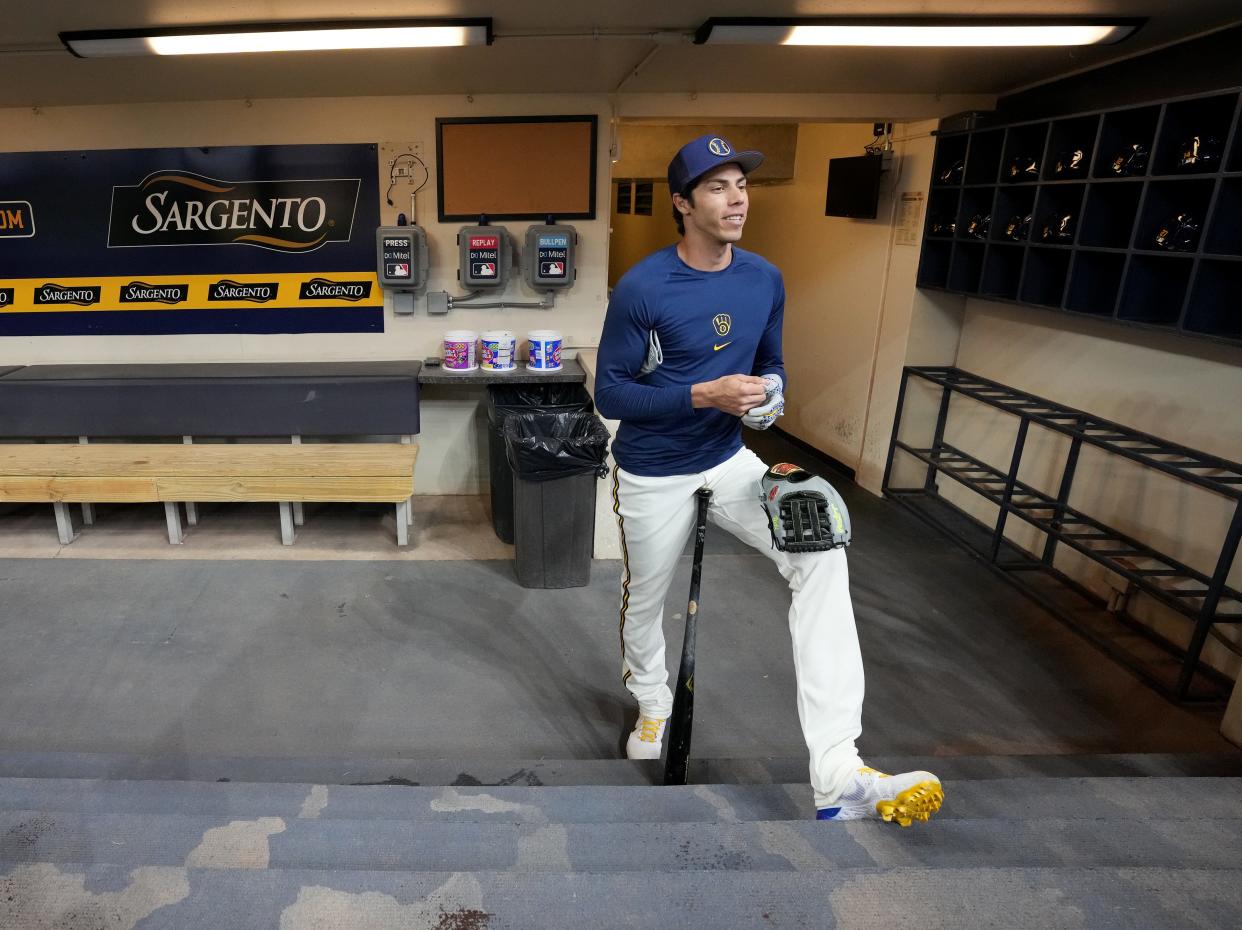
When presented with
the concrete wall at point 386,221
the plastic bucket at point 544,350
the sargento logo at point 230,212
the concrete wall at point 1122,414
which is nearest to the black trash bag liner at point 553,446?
the plastic bucket at point 544,350

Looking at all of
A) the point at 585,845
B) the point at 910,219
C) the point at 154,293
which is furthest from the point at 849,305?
the point at 585,845

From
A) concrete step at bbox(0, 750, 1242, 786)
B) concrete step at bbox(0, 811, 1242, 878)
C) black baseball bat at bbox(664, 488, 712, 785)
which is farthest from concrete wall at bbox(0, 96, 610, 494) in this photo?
concrete step at bbox(0, 811, 1242, 878)

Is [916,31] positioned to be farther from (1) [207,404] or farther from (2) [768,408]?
(1) [207,404]

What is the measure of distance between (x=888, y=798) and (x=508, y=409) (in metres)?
2.92

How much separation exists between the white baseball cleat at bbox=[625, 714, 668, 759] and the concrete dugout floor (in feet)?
0.51

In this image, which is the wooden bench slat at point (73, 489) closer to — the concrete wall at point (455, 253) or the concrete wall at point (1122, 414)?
the concrete wall at point (455, 253)

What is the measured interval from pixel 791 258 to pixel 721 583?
3.31 m

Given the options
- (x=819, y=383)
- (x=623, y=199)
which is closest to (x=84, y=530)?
(x=819, y=383)

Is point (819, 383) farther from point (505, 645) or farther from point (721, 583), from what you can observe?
point (505, 645)

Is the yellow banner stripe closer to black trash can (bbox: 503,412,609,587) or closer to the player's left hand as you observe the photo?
black trash can (bbox: 503,412,609,587)

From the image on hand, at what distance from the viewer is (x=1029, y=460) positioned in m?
4.02

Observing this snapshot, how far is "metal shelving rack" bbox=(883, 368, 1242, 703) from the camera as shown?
9.23 ft

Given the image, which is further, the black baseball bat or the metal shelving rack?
the metal shelving rack

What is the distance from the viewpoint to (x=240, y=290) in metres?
4.46
